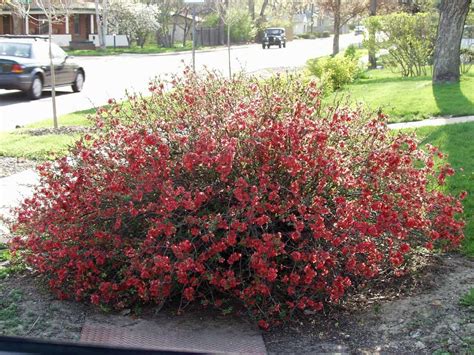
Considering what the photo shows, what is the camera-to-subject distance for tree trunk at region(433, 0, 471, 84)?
53.4 feet

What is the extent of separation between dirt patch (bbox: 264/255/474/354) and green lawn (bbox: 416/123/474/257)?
42.6 inches

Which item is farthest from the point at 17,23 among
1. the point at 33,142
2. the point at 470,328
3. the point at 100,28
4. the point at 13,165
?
the point at 470,328

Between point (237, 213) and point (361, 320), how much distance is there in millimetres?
1005

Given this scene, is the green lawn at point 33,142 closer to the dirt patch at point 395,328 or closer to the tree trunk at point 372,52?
the dirt patch at point 395,328

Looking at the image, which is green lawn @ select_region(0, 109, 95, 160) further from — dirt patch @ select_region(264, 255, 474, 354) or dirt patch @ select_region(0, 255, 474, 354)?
dirt patch @ select_region(264, 255, 474, 354)

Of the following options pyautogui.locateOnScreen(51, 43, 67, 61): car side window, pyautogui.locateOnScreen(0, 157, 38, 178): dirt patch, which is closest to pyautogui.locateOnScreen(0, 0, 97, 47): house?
pyautogui.locateOnScreen(51, 43, 67, 61): car side window

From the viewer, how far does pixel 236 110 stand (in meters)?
5.32

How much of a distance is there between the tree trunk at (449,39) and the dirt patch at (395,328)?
12275 millimetres

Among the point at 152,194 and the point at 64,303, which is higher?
the point at 152,194

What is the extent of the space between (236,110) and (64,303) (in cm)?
173

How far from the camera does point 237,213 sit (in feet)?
15.1

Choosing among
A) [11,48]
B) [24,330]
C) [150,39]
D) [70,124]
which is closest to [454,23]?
[70,124]

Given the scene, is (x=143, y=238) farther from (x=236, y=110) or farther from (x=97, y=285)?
(x=236, y=110)

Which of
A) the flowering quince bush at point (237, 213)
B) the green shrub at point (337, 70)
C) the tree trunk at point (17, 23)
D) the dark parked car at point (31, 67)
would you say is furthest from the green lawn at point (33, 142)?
the tree trunk at point (17, 23)
